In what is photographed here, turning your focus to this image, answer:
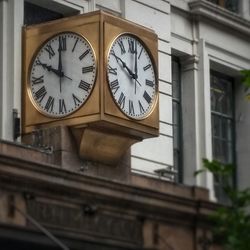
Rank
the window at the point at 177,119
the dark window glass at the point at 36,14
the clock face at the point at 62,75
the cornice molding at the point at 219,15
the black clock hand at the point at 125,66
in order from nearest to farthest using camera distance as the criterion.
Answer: the clock face at the point at 62,75 → the black clock hand at the point at 125,66 → the dark window glass at the point at 36,14 → the window at the point at 177,119 → the cornice molding at the point at 219,15

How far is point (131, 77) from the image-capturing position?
22656mm

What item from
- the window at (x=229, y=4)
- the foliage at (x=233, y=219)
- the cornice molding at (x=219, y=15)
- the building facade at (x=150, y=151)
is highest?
the window at (x=229, y=4)

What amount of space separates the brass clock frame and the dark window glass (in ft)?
2.13

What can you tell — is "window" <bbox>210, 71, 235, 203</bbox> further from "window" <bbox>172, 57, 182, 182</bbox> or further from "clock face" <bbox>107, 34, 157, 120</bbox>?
"clock face" <bbox>107, 34, 157, 120</bbox>

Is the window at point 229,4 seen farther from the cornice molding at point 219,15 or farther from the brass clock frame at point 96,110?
the brass clock frame at point 96,110

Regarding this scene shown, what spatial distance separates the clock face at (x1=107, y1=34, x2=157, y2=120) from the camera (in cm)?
2230

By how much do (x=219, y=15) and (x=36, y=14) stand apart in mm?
5088

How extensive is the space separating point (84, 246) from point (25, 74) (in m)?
2.95

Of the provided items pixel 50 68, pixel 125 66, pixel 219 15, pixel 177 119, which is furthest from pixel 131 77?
pixel 219 15

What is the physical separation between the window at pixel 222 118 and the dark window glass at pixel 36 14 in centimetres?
477

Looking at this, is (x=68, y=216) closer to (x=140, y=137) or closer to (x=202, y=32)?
(x=140, y=137)

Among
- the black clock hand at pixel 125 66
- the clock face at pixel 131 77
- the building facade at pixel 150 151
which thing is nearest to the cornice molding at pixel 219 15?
the building facade at pixel 150 151

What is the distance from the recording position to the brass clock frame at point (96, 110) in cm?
2186

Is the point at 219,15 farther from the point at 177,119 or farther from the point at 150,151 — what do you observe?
the point at 150,151
